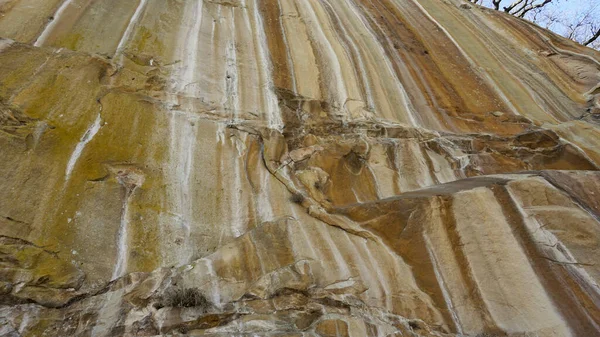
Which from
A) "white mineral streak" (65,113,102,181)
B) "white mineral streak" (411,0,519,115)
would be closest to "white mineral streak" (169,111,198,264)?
"white mineral streak" (65,113,102,181)

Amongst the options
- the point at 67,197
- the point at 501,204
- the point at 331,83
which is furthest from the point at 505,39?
the point at 67,197

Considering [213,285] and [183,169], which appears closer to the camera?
[213,285]

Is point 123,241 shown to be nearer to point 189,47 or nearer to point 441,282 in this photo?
point 441,282

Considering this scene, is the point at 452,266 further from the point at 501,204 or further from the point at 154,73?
the point at 154,73

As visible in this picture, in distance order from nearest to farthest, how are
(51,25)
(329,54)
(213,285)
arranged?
1. (213,285)
2. (51,25)
3. (329,54)

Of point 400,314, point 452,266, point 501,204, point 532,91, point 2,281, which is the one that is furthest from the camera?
point 532,91

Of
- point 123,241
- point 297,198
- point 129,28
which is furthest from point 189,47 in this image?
point 123,241

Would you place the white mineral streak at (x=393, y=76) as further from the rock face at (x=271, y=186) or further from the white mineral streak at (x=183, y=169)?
the white mineral streak at (x=183, y=169)
